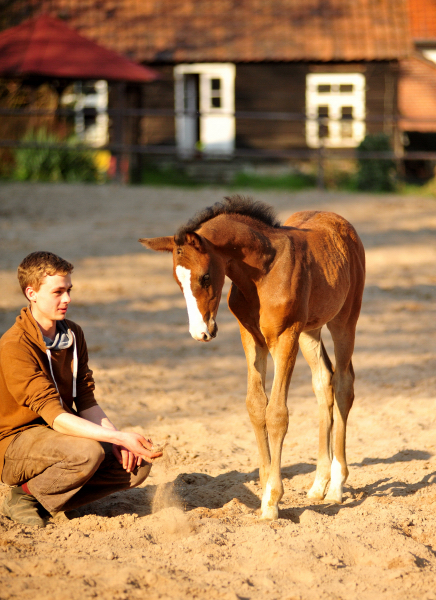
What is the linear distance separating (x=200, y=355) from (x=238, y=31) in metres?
15.2

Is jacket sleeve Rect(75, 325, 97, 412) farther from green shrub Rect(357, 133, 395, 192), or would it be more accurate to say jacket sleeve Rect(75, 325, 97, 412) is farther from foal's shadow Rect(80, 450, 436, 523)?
green shrub Rect(357, 133, 395, 192)

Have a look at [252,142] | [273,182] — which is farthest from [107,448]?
[252,142]

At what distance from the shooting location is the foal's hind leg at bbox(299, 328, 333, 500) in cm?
462

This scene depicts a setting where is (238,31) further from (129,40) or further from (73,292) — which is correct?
(73,292)

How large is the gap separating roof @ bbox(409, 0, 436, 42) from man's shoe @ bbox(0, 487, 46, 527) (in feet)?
64.5

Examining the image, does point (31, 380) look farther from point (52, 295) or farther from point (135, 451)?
point (135, 451)

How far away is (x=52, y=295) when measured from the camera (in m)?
3.79

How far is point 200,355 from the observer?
805 centimetres

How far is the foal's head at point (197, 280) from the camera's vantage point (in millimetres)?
3469

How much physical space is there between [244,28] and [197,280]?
18.9m

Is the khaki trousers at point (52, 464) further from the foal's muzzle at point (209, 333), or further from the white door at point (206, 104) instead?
the white door at point (206, 104)

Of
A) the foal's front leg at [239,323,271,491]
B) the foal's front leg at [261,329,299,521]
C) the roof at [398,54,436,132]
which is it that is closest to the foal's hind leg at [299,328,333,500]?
the foal's front leg at [239,323,271,491]

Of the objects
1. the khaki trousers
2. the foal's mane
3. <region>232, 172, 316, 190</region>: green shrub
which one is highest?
the foal's mane

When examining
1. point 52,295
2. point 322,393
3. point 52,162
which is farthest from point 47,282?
point 52,162
